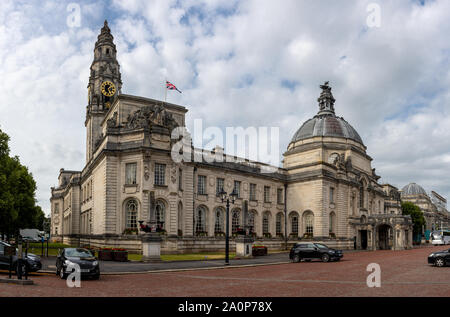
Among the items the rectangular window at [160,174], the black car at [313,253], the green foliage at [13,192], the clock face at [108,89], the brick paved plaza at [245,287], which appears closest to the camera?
the brick paved plaza at [245,287]

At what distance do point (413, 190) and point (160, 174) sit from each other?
511 ft

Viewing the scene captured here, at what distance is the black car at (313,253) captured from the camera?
1313 inches

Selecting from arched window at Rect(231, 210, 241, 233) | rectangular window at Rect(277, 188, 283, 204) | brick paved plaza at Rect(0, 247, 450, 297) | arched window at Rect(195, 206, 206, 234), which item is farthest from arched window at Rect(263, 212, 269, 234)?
brick paved plaza at Rect(0, 247, 450, 297)

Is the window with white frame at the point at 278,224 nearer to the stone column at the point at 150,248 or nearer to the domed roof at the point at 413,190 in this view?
the stone column at the point at 150,248

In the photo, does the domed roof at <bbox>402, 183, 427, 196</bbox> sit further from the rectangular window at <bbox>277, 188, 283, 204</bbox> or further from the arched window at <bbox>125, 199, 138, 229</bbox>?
the arched window at <bbox>125, 199, 138, 229</bbox>

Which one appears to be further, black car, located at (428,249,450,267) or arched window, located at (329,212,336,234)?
arched window, located at (329,212,336,234)

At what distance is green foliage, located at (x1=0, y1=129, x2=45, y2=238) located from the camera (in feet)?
132

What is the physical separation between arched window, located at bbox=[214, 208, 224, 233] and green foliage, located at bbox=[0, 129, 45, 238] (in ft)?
73.4

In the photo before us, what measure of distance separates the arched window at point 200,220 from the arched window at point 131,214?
9.59 m

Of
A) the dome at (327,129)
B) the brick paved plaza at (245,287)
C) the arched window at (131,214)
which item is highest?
the dome at (327,129)

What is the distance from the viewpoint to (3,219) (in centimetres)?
4312

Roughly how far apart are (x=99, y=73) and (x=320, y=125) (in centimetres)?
3889

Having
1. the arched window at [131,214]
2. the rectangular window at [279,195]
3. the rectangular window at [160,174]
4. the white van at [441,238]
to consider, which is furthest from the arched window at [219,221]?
the white van at [441,238]

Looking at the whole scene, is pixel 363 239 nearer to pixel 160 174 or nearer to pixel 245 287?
pixel 160 174
